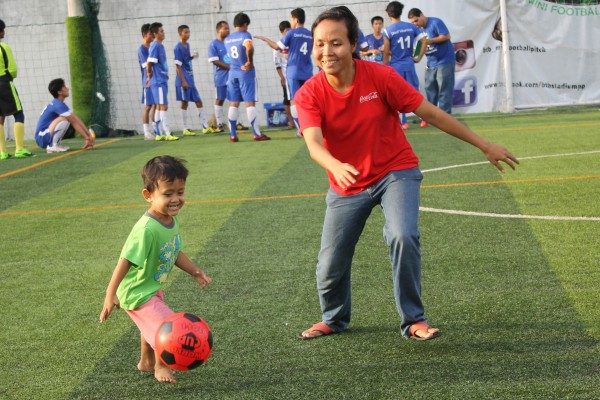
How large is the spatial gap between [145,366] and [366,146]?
1504 millimetres

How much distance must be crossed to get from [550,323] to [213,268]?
8.31ft

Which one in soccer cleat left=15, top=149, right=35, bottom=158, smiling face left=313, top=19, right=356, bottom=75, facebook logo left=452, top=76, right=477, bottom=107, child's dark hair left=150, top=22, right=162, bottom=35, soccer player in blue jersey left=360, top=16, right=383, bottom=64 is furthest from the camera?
facebook logo left=452, top=76, right=477, bottom=107

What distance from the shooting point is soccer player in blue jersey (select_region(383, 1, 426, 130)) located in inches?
645

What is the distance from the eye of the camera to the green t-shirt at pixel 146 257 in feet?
13.3

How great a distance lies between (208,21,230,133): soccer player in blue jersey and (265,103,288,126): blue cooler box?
119cm

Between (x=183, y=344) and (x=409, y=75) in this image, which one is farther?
(x=409, y=75)

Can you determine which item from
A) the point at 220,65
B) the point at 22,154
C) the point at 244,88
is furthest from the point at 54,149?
the point at 220,65

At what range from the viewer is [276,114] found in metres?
20.2

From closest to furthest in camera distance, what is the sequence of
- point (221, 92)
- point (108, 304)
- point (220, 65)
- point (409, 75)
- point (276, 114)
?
point (108, 304) < point (409, 75) < point (220, 65) < point (221, 92) < point (276, 114)

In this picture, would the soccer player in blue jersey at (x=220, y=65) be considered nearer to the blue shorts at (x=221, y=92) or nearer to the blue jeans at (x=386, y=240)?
the blue shorts at (x=221, y=92)

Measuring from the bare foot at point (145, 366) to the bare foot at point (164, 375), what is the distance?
0.44 feet

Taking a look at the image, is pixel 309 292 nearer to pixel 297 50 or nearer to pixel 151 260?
pixel 151 260

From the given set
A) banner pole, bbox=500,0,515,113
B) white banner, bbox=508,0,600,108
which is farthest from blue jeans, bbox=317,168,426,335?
white banner, bbox=508,0,600,108

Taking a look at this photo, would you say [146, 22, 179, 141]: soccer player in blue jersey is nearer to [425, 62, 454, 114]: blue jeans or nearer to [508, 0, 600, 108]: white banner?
[425, 62, 454, 114]: blue jeans
